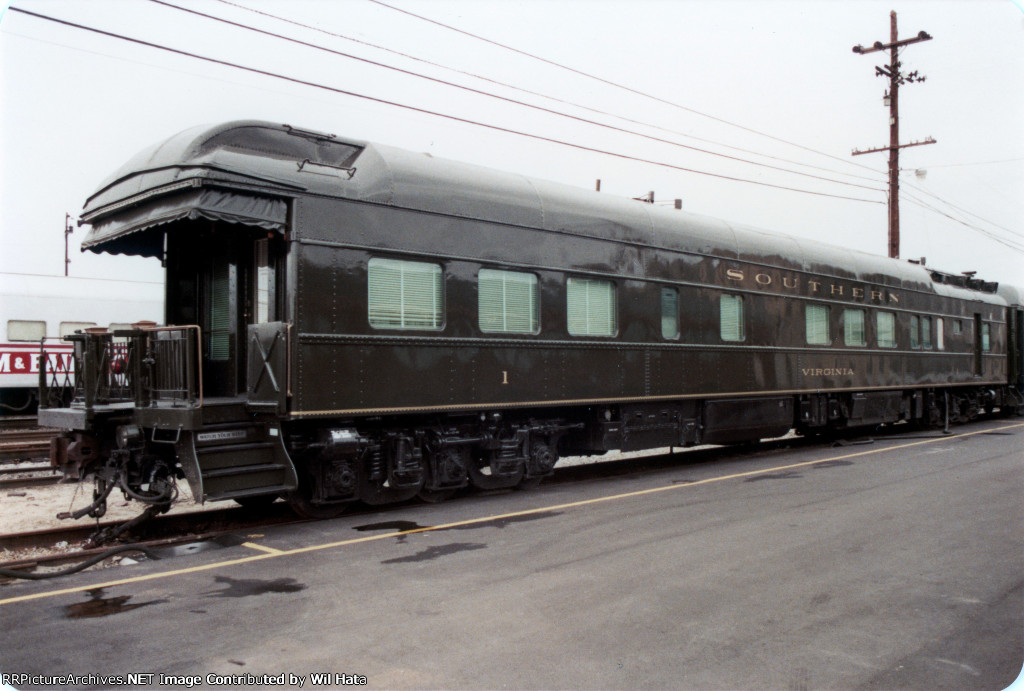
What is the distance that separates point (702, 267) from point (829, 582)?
743 cm

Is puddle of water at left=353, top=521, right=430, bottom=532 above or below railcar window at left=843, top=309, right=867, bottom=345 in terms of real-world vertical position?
below

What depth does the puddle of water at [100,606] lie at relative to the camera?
5172mm

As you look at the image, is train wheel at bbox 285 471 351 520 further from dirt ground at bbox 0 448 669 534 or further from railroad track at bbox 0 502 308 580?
dirt ground at bbox 0 448 669 534

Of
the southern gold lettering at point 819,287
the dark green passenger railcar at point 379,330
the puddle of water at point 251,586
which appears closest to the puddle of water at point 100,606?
the puddle of water at point 251,586

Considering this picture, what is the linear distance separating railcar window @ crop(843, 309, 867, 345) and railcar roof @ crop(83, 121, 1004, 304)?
21.2 feet

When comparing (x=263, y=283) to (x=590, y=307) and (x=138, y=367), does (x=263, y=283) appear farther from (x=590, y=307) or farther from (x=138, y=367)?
(x=590, y=307)

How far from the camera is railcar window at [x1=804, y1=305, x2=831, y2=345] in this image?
1503 cm

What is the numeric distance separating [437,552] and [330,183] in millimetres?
3998

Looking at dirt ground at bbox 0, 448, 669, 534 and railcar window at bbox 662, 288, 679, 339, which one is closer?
dirt ground at bbox 0, 448, 669, 534

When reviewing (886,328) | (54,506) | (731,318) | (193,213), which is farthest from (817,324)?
(54,506)

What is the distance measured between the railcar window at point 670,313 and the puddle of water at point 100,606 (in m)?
8.39

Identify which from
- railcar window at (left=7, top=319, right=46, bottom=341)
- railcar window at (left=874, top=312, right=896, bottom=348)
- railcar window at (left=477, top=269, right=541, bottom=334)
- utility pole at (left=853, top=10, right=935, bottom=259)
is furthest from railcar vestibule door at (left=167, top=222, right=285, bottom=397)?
utility pole at (left=853, top=10, right=935, bottom=259)

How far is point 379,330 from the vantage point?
8484 millimetres

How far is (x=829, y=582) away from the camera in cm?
A: 586
